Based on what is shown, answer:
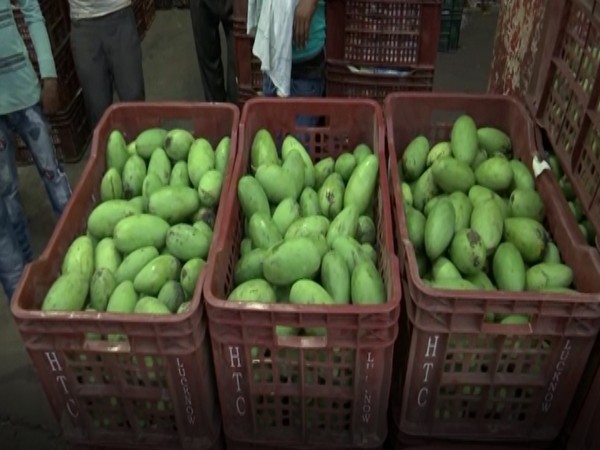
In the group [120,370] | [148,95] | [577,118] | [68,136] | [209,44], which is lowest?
[148,95]

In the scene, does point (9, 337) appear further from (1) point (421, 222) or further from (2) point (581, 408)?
(2) point (581, 408)

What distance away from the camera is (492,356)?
1.10m

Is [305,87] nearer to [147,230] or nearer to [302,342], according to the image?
[147,230]

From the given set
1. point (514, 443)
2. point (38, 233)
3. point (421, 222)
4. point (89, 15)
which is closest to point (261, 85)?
point (89, 15)

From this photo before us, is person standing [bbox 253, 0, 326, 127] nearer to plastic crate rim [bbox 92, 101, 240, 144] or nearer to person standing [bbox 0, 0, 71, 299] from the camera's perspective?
plastic crate rim [bbox 92, 101, 240, 144]

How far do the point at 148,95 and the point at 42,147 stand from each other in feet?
5.64

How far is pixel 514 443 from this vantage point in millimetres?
A: 1221

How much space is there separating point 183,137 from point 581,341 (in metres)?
1.03

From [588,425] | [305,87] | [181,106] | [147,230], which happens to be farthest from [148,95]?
[588,425]

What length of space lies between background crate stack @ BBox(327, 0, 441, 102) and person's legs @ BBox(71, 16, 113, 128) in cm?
98

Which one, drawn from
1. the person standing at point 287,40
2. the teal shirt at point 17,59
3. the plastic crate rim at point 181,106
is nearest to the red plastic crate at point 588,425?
the plastic crate rim at point 181,106

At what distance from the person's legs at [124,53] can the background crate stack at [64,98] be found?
0.44 meters

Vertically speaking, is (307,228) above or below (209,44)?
above

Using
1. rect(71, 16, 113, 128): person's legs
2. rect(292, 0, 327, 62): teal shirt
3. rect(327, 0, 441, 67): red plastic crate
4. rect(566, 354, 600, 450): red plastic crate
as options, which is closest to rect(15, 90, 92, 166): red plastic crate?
rect(71, 16, 113, 128): person's legs
